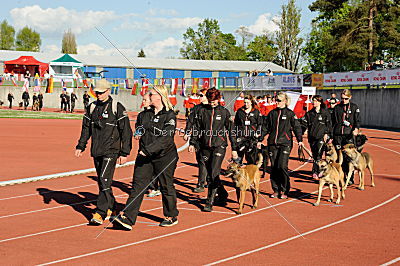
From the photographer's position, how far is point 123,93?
5334cm

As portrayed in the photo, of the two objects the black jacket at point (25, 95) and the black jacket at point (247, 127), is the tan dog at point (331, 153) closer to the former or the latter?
the black jacket at point (247, 127)

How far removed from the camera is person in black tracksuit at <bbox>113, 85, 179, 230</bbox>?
24.7 ft

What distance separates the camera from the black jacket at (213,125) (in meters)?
9.05

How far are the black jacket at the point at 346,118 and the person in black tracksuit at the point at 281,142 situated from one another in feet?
7.88

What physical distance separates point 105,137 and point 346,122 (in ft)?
21.7

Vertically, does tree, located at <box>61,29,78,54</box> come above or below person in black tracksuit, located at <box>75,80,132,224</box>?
above

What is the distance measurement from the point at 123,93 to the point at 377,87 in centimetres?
2946

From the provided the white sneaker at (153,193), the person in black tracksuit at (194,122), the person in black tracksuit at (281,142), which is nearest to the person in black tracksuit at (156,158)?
the person in black tracksuit at (194,122)

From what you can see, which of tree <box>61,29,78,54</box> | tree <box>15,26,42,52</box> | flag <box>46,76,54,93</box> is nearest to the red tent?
flag <box>46,76,54,93</box>

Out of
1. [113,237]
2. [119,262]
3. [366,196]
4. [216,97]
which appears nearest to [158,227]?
[113,237]

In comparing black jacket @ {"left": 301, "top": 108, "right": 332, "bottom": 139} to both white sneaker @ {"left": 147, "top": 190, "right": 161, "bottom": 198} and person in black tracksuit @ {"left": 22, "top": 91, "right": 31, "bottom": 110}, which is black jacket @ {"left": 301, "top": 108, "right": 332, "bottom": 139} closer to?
Result: white sneaker @ {"left": 147, "top": 190, "right": 161, "bottom": 198}

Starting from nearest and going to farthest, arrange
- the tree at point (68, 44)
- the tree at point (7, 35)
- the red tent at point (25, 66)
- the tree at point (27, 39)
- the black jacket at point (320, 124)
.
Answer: the black jacket at point (320, 124) < the red tent at point (25, 66) < the tree at point (68, 44) < the tree at point (7, 35) < the tree at point (27, 39)

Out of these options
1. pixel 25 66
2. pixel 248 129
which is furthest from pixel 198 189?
pixel 25 66

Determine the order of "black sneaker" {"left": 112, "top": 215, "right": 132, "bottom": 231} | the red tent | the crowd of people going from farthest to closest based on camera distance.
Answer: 1. the red tent
2. the crowd of people
3. "black sneaker" {"left": 112, "top": 215, "right": 132, "bottom": 231}
